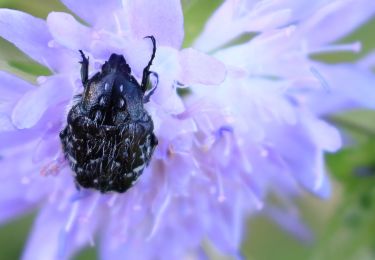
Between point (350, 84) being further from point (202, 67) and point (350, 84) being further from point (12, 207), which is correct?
point (12, 207)

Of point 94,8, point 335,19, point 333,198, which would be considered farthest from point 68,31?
point 333,198

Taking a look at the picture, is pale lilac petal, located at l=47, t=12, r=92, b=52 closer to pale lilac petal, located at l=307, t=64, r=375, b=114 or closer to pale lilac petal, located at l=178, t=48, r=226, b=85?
pale lilac petal, located at l=178, t=48, r=226, b=85

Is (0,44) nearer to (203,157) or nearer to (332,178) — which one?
(203,157)

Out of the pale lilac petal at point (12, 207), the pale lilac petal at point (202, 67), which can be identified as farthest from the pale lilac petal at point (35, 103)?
the pale lilac petal at point (12, 207)

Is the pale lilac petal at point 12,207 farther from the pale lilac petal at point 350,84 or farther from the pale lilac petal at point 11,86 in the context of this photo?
the pale lilac petal at point 350,84

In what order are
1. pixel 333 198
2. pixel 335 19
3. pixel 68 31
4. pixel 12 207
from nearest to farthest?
pixel 68 31, pixel 335 19, pixel 12 207, pixel 333 198

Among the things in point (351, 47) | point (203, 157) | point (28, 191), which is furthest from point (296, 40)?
point (28, 191)
